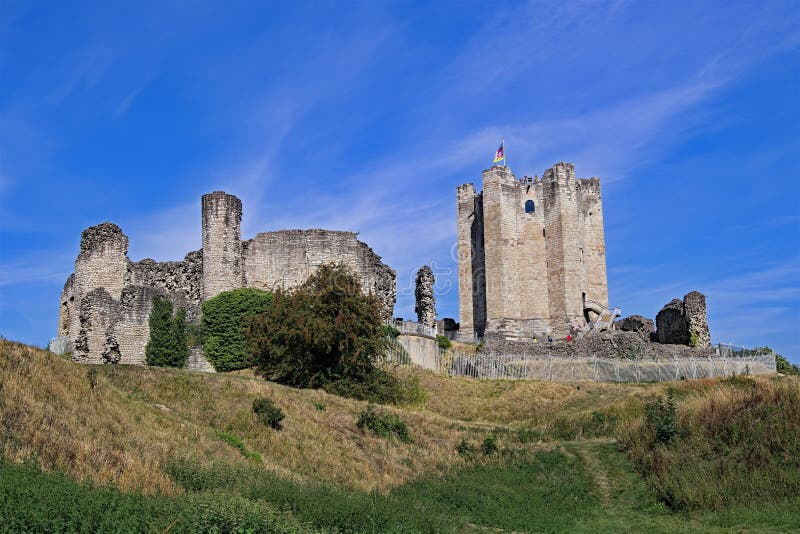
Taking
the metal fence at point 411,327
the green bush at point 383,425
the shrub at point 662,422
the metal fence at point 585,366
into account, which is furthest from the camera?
the metal fence at point 411,327

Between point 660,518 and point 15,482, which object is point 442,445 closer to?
point 660,518

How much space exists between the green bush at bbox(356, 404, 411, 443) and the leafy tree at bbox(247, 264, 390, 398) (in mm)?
4765

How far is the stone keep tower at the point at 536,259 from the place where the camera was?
176ft

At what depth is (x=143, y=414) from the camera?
18.7 metres

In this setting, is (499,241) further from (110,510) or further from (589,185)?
(110,510)

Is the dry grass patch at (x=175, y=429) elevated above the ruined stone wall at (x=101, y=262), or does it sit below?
below

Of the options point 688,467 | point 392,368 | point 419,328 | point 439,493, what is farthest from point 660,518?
point 419,328

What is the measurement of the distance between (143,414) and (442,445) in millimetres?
8597

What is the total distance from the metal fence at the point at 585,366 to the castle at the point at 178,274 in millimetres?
3832

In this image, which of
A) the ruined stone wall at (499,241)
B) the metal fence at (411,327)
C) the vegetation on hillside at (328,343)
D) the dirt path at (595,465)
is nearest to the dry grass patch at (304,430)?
the vegetation on hillside at (328,343)

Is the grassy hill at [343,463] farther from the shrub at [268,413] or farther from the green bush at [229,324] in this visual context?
the green bush at [229,324]

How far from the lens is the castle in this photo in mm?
36781

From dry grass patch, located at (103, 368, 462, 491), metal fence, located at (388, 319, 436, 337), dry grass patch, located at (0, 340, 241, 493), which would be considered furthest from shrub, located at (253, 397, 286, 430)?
Result: metal fence, located at (388, 319, 436, 337)

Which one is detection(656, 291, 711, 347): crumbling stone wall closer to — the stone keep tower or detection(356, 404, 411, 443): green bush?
the stone keep tower
